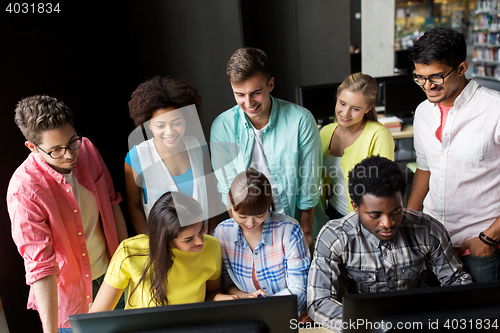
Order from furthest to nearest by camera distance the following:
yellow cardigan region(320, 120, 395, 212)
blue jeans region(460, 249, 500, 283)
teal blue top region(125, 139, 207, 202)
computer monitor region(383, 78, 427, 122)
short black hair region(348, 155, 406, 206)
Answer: computer monitor region(383, 78, 427, 122) < yellow cardigan region(320, 120, 395, 212) < teal blue top region(125, 139, 207, 202) < blue jeans region(460, 249, 500, 283) < short black hair region(348, 155, 406, 206)

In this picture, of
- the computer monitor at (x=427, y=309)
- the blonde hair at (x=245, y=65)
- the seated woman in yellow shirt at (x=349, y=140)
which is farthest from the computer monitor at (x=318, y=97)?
the computer monitor at (x=427, y=309)

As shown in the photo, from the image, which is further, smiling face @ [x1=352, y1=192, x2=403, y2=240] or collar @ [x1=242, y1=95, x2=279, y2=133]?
collar @ [x1=242, y1=95, x2=279, y2=133]

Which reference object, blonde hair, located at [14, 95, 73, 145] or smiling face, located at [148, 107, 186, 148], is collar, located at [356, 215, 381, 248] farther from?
blonde hair, located at [14, 95, 73, 145]

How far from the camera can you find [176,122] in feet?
5.75

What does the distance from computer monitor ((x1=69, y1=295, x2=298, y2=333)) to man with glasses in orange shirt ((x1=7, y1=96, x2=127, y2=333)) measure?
603 millimetres

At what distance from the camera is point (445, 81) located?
1517 millimetres

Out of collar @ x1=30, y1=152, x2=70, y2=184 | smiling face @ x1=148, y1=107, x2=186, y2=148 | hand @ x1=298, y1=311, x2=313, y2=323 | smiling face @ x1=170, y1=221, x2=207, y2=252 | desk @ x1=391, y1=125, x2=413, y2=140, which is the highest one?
smiling face @ x1=148, y1=107, x2=186, y2=148

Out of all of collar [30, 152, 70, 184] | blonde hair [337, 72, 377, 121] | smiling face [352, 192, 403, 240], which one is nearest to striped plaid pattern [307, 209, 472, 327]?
smiling face [352, 192, 403, 240]

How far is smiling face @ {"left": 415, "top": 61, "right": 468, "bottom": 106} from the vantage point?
4.95 ft

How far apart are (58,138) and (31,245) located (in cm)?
41

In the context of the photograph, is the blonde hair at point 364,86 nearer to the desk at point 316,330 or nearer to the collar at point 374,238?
the collar at point 374,238

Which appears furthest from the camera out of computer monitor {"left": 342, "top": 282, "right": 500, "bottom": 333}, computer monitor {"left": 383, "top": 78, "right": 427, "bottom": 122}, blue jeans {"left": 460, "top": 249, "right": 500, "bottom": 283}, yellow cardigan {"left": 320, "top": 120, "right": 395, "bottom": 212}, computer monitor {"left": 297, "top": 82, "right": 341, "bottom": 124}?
computer monitor {"left": 383, "top": 78, "right": 427, "bottom": 122}

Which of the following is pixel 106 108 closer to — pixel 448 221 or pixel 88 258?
pixel 88 258

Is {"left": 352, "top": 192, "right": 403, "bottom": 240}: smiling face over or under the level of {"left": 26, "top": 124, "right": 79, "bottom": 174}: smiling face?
under
